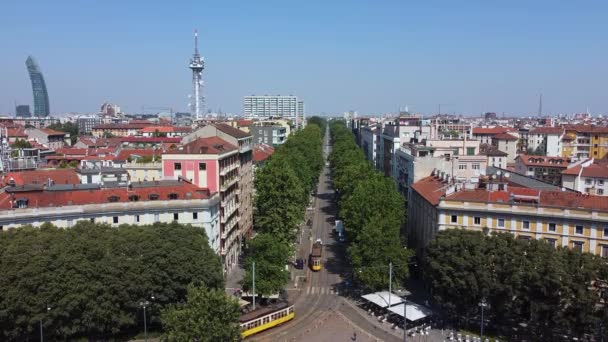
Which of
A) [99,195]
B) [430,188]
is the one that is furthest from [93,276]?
[430,188]

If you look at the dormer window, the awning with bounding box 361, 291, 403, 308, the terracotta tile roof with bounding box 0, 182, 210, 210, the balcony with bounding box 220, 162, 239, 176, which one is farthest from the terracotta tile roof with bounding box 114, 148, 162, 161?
the awning with bounding box 361, 291, 403, 308

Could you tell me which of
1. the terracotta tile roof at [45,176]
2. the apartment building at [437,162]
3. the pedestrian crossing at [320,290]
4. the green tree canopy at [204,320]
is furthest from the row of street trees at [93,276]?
the apartment building at [437,162]

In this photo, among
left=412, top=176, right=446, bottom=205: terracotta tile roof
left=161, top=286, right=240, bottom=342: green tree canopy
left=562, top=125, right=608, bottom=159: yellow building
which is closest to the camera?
left=161, top=286, right=240, bottom=342: green tree canopy

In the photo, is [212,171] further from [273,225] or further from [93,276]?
[93,276]

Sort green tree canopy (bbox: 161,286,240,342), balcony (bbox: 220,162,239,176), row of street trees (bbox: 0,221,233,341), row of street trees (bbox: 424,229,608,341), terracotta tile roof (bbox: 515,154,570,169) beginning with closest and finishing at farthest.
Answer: green tree canopy (bbox: 161,286,240,342)
row of street trees (bbox: 0,221,233,341)
row of street trees (bbox: 424,229,608,341)
balcony (bbox: 220,162,239,176)
terracotta tile roof (bbox: 515,154,570,169)

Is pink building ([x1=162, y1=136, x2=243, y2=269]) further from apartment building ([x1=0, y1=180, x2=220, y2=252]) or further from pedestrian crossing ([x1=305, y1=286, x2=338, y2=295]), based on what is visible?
pedestrian crossing ([x1=305, y1=286, x2=338, y2=295])

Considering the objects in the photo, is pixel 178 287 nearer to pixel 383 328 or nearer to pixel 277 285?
pixel 277 285
